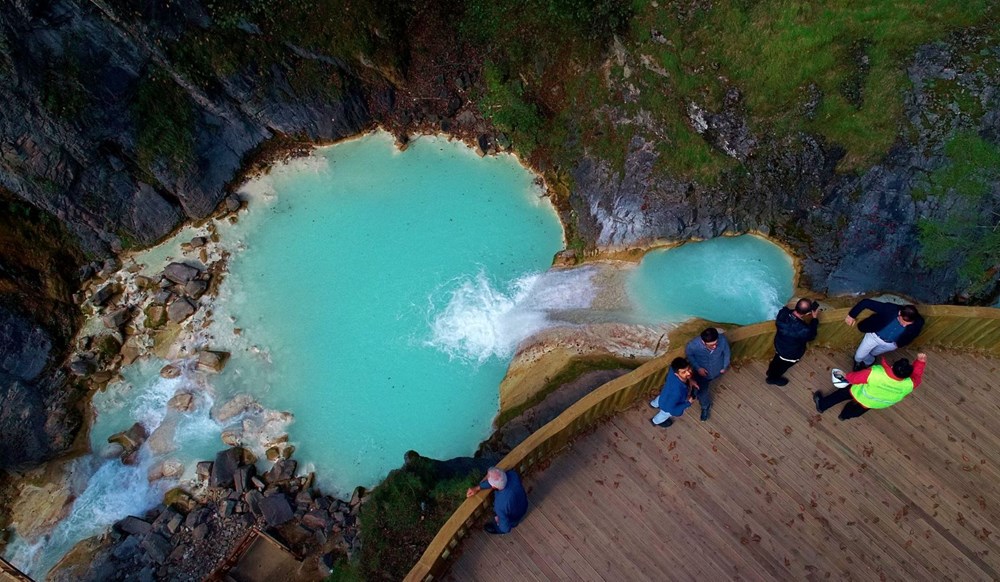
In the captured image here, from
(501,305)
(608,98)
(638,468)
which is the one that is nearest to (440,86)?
(608,98)

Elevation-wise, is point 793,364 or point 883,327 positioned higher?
point 883,327

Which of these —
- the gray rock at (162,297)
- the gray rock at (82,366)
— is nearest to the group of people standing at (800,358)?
the gray rock at (162,297)

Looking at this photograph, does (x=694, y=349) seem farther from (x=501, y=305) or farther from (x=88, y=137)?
(x=88, y=137)

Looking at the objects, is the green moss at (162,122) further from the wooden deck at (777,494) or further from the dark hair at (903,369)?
the dark hair at (903,369)

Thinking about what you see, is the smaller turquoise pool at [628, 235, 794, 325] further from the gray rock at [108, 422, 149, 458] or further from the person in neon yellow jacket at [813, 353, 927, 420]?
the gray rock at [108, 422, 149, 458]

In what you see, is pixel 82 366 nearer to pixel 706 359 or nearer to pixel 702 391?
pixel 702 391

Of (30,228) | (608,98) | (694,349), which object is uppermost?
(30,228)

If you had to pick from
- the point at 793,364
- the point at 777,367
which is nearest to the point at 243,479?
the point at 777,367
